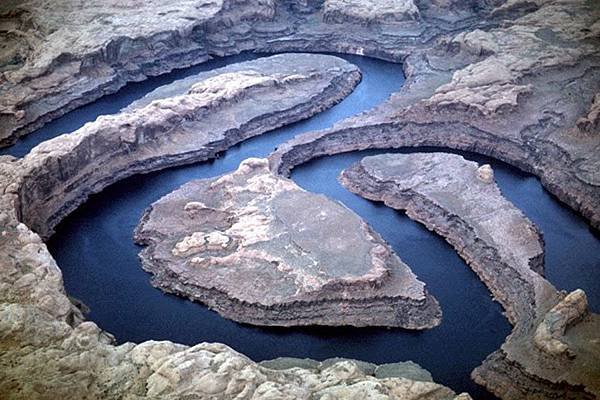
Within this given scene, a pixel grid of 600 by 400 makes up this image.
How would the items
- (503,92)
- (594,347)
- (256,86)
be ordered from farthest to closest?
(256,86) < (503,92) < (594,347)

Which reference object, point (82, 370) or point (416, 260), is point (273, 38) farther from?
point (82, 370)

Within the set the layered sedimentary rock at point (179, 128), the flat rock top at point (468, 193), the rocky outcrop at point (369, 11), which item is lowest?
the flat rock top at point (468, 193)

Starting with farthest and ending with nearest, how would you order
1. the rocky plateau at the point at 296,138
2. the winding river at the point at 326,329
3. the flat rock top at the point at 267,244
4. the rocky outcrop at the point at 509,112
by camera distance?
the rocky outcrop at the point at 509,112 → the flat rock top at the point at 267,244 → the winding river at the point at 326,329 → the rocky plateau at the point at 296,138

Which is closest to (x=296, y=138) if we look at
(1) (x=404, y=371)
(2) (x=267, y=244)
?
(2) (x=267, y=244)

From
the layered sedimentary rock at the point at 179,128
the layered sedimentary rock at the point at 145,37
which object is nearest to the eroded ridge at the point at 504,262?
the layered sedimentary rock at the point at 179,128

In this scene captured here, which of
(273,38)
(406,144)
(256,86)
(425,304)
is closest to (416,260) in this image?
(425,304)

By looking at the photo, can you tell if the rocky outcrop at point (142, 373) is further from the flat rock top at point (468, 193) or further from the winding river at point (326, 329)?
the flat rock top at point (468, 193)

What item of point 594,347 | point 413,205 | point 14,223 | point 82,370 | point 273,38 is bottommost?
point 594,347

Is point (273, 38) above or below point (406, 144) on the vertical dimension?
above

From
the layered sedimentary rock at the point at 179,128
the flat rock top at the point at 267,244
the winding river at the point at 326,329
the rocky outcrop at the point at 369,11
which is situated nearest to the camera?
the winding river at the point at 326,329
